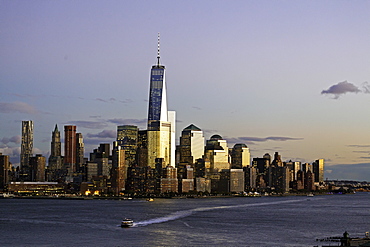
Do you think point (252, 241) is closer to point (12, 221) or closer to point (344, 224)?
point (344, 224)

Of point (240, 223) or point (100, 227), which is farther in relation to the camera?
point (240, 223)

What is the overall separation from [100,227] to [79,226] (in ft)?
16.4

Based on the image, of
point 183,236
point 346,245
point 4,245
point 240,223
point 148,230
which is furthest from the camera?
point 240,223

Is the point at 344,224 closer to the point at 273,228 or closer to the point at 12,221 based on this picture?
the point at 273,228

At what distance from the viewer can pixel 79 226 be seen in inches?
4993

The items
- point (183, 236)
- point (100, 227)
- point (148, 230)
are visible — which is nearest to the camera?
point (183, 236)

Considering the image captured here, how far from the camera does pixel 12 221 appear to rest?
14362cm

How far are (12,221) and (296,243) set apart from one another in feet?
240

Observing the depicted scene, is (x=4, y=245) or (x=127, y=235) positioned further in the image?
(x=127, y=235)

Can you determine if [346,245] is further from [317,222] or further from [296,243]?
[317,222]

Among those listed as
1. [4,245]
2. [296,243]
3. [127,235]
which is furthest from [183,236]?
[4,245]

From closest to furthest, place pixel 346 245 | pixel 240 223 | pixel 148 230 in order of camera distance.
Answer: pixel 346 245, pixel 148 230, pixel 240 223

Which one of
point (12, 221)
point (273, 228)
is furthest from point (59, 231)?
point (273, 228)

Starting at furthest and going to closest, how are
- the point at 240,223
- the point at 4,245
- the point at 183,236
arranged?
the point at 240,223 < the point at 183,236 < the point at 4,245
